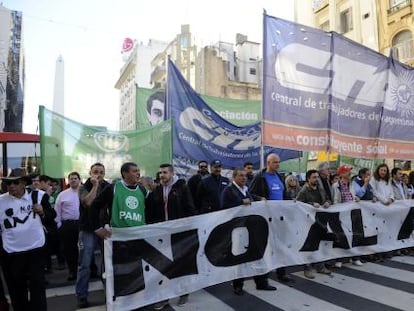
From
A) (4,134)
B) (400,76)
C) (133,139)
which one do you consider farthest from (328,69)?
(4,134)

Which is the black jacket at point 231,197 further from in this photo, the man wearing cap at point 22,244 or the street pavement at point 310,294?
the man wearing cap at point 22,244

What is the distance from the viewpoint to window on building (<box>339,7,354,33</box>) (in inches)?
1143

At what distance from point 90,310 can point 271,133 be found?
147 inches

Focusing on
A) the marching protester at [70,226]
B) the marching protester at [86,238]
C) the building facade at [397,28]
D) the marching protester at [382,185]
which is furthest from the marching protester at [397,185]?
the building facade at [397,28]

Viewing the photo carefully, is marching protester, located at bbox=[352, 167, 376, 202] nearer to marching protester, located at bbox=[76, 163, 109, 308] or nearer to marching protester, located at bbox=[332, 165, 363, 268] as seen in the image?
marching protester, located at bbox=[332, 165, 363, 268]

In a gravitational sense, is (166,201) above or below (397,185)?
below

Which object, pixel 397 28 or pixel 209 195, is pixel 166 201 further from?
pixel 397 28

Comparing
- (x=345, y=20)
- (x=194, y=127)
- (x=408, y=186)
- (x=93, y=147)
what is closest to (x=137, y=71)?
(x=345, y=20)

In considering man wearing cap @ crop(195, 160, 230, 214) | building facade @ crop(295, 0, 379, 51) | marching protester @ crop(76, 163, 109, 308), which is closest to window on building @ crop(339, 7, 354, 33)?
building facade @ crop(295, 0, 379, 51)

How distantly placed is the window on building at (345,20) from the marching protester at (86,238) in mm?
28044

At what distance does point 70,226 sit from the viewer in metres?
6.64

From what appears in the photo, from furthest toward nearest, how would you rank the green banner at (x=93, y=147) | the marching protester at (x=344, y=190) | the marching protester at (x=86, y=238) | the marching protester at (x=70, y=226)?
1. the green banner at (x=93, y=147)
2. the marching protester at (x=344, y=190)
3. the marching protester at (x=70, y=226)
4. the marching protester at (x=86, y=238)

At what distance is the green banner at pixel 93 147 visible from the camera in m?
7.22

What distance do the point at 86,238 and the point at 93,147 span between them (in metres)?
3.24
